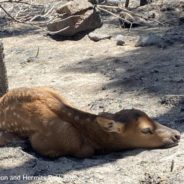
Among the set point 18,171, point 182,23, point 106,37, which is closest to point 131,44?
point 106,37

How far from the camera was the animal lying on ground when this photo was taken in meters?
5.30

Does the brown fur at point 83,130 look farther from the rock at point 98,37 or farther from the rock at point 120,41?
the rock at point 98,37

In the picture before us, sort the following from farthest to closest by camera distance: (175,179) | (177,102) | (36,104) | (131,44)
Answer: (131,44)
(177,102)
(36,104)
(175,179)

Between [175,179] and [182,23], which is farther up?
[175,179]

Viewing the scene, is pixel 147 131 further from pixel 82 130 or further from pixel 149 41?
pixel 149 41

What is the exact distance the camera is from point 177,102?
664cm

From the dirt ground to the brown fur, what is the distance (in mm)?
91

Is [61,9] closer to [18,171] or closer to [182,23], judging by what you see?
[182,23]

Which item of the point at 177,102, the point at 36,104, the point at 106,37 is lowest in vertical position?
the point at 106,37

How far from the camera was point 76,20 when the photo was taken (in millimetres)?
10734

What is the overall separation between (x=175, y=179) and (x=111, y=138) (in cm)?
84

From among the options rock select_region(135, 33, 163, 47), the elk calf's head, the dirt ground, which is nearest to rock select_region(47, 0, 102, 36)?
the dirt ground

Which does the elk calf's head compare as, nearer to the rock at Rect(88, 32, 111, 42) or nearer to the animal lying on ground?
the animal lying on ground

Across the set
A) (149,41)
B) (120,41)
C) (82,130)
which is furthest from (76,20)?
(82,130)
